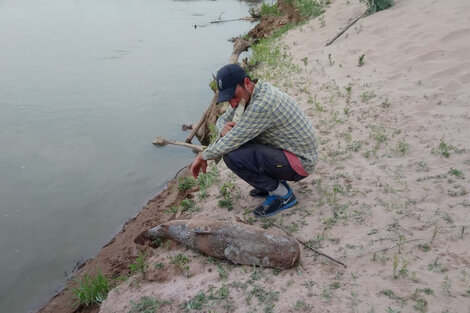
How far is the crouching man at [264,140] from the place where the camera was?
2855mm

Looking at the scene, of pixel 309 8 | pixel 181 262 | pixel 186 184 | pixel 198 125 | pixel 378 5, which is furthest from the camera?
pixel 309 8

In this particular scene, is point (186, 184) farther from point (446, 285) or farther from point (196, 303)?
point (446, 285)

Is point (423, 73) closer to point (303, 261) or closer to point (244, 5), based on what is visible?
point (303, 261)

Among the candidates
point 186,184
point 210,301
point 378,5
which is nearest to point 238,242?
point 210,301

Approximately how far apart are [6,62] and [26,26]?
4725 mm

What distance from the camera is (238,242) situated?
2.81 metres

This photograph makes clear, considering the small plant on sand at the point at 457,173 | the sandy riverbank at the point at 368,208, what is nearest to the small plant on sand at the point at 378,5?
the sandy riverbank at the point at 368,208

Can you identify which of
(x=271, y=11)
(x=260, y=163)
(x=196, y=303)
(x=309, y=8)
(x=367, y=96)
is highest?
(x=271, y=11)

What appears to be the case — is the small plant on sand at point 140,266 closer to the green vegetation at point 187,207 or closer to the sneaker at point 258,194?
the green vegetation at point 187,207

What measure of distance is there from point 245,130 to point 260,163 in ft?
1.10

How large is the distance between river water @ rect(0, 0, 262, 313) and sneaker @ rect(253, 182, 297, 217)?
2.00 metres

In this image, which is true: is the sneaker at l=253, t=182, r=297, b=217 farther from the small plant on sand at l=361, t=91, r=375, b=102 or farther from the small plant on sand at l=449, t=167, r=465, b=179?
the small plant on sand at l=361, t=91, r=375, b=102

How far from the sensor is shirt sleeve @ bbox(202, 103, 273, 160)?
2.85 m

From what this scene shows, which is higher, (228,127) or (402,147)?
(228,127)
